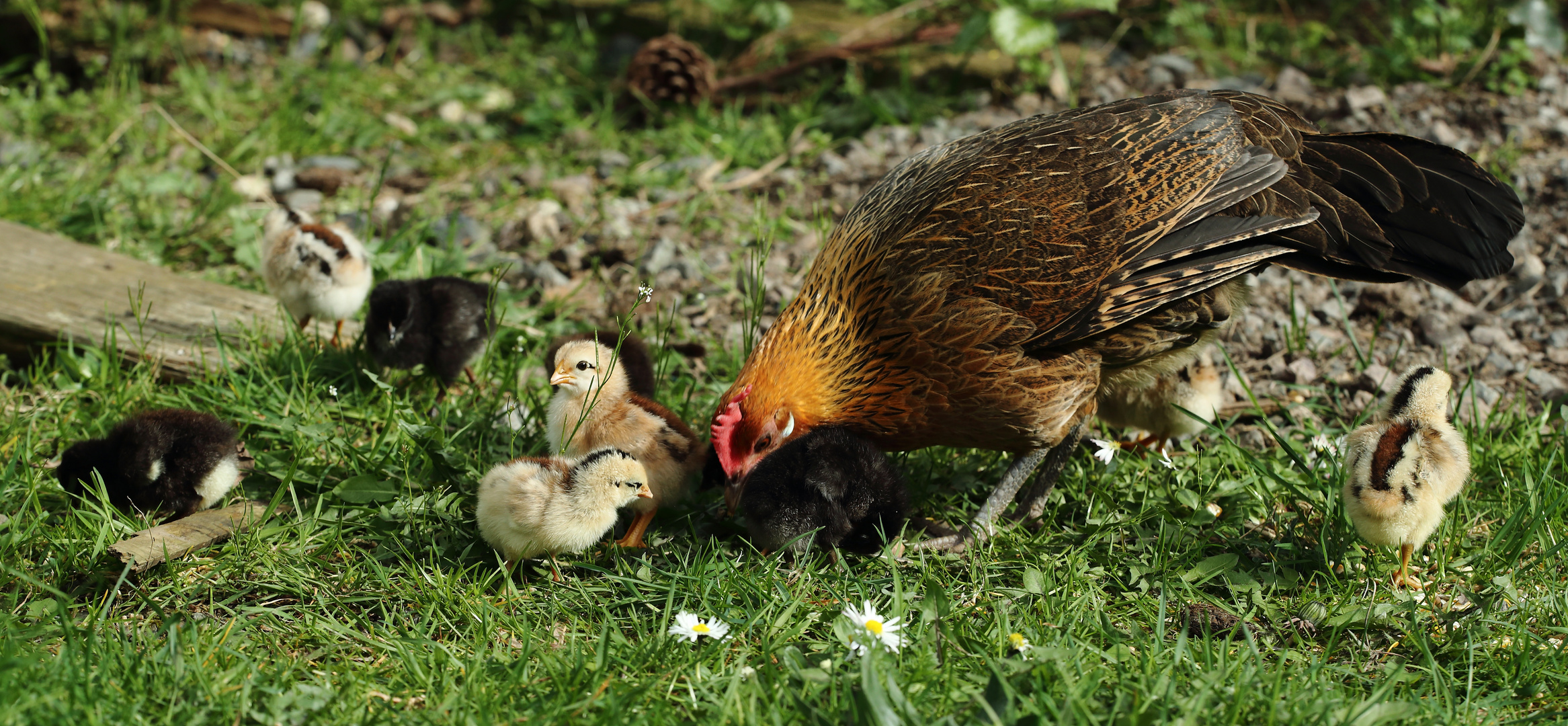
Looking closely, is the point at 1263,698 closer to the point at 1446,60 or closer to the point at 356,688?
the point at 356,688

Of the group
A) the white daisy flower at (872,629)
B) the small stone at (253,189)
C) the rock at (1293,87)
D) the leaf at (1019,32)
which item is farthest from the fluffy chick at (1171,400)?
the small stone at (253,189)

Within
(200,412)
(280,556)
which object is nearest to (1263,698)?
(280,556)

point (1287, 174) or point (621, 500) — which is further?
point (1287, 174)

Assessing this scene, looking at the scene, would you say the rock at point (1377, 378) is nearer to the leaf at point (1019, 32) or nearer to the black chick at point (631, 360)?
the leaf at point (1019, 32)

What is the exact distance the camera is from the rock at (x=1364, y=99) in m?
5.73

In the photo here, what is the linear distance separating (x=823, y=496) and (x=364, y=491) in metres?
1.43

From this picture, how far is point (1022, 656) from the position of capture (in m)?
2.69

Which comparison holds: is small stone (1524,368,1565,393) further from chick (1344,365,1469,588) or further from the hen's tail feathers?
chick (1344,365,1469,588)

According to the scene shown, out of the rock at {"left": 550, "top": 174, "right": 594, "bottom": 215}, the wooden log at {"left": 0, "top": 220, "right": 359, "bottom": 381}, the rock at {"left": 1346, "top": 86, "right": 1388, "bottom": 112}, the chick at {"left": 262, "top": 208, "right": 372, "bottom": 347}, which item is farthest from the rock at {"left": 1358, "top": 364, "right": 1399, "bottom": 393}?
the wooden log at {"left": 0, "top": 220, "right": 359, "bottom": 381}

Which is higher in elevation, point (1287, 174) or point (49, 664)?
point (1287, 174)

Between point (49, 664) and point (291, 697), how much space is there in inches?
21.8

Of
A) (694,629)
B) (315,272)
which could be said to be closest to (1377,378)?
(694,629)

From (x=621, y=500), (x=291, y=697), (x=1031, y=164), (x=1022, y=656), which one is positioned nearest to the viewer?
(x=291, y=697)

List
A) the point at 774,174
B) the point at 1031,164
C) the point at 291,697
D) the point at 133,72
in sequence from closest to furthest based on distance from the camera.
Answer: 1. the point at 291,697
2. the point at 1031,164
3. the point at 774,174
4. the point at 133,72
